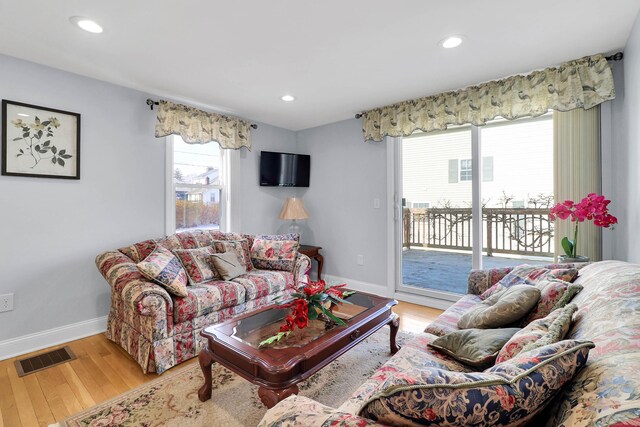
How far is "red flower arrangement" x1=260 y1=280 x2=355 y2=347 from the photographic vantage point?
1.69 m

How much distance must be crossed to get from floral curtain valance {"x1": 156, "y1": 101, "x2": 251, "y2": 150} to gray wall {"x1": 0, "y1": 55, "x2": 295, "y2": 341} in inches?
7.2

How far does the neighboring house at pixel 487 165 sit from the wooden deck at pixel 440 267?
585 millimetres

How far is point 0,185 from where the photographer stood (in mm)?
2357

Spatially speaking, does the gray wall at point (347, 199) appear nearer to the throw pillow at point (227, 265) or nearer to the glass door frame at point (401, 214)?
the glass door frame at point (401, 214)

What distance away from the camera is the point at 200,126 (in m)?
3.39

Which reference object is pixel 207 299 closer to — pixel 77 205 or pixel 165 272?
pixel 165 272

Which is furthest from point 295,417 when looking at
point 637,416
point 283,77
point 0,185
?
point 0,185

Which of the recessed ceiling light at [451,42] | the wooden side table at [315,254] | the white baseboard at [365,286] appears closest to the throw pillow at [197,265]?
the wooden side table at [315,254]

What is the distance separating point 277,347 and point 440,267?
8.74ft

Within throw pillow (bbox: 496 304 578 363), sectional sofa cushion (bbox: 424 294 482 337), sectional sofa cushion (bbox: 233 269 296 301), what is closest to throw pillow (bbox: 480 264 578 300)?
sectional sofa cushion (bbox: 424 294 482 337)

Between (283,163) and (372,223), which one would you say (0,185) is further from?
(372,223)

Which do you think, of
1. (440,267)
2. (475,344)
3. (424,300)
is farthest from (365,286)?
(475,344)

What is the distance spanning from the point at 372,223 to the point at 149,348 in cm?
275

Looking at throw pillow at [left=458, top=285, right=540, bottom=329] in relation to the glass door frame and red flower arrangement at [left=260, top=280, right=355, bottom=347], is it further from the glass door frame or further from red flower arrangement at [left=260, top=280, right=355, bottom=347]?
the glass door frame
